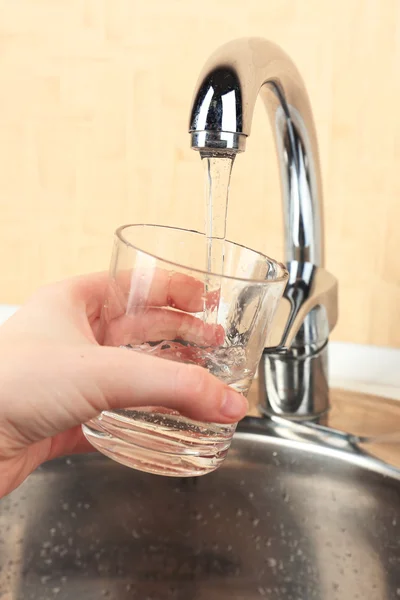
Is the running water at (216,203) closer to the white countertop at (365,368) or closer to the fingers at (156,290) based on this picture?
the fingers at (156,290)

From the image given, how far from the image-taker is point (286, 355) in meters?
0.73

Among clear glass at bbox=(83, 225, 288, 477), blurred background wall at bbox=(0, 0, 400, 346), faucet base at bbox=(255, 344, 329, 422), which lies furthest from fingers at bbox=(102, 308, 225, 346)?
blurred background wall at bbox=(0, 0, 400, 346)

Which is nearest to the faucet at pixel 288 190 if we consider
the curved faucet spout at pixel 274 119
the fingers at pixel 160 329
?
the curved faucet spout at pixel 274 119

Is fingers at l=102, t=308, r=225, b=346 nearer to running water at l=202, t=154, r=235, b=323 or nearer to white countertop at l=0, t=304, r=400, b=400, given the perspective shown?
running water at l=202, t=154, r=235, b=323

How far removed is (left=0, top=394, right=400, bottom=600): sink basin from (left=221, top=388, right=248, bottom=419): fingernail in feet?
0.97

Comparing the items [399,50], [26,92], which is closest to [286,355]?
[399,50]

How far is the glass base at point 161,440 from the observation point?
465 millimetres

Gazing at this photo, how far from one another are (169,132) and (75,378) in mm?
524

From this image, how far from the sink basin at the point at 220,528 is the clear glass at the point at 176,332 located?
24 cm

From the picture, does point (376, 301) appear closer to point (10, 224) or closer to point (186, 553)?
point (186, 553)

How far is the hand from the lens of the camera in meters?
0.43

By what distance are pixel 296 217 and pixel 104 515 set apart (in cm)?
36

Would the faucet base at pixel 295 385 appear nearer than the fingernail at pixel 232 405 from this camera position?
No

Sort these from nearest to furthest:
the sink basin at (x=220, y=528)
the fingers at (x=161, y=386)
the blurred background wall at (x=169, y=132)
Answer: the fingers at (x=161, y=386) < the sink basin at (x=220, y=528) < the blurred background wall at (x=169, y=132)
